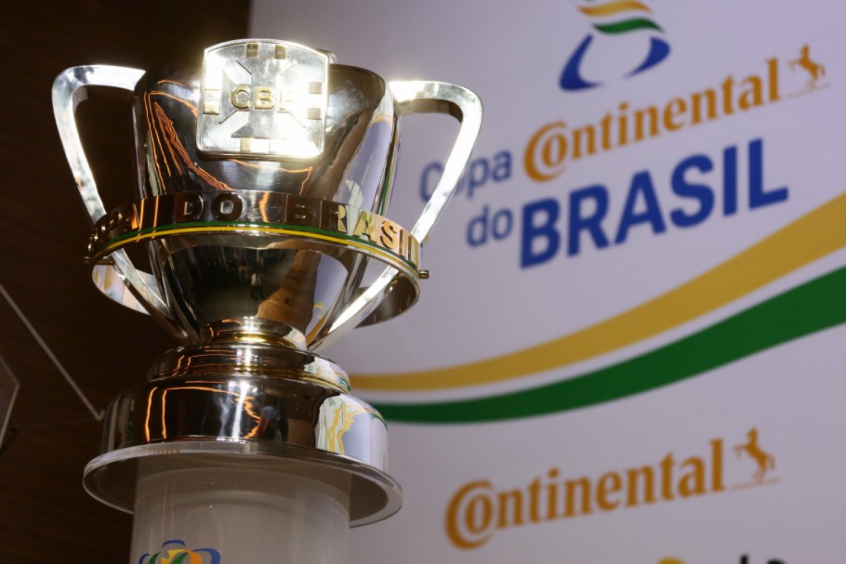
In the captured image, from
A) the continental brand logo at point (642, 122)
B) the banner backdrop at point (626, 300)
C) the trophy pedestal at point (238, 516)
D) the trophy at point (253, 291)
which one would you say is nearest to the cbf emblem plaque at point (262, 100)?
the trophy at point (253, 291)

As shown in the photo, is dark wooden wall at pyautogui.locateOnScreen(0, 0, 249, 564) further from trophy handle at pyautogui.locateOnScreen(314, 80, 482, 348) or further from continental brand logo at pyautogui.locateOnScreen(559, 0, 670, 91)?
trophy handle at pyautogui.locateOnScreen(314, 80, 482, 348)

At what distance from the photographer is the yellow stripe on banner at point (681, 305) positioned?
1.42m

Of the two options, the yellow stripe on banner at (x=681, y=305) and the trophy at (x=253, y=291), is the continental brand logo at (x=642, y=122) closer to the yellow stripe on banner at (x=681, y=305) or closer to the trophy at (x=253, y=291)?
the yellow stripe on banner at (x=681, y=305)

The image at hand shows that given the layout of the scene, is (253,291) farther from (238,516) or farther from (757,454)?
(757,454)

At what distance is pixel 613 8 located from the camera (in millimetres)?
1741

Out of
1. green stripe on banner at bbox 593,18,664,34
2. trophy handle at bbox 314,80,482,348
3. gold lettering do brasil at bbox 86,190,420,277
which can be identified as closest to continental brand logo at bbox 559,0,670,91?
green stripe on banner at bbox 593,18,664,34

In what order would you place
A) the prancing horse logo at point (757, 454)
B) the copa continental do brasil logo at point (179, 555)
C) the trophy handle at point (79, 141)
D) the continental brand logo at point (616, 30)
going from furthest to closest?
the continental brand logo at point (616, 30) → the prancing horse logo at point (757, 454) → the trophy handle at point (79, 141) → the copa continental do brasil logo at point (179, 555)

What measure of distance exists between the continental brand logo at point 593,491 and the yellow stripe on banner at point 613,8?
0.67 metres

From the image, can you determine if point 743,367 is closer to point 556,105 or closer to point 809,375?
point 809,375

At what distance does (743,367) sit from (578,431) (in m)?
0.26

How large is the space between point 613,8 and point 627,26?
47mm

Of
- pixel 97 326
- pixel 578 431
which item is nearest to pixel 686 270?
pixel 578 431

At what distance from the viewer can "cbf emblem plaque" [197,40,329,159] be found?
1.60 ft

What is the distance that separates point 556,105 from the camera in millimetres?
1764
